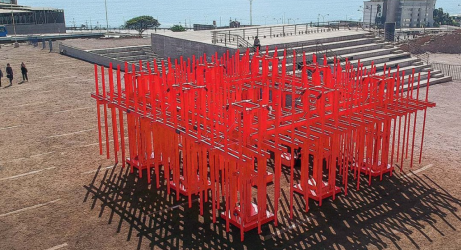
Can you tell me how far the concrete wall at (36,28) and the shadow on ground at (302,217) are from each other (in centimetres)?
6151

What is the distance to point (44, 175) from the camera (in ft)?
56.2

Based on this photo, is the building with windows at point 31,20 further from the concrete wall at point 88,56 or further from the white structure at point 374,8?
the white structure at point 374,8

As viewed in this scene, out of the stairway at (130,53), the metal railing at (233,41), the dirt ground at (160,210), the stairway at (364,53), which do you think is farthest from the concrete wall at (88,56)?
the dirt ground at (160,210)

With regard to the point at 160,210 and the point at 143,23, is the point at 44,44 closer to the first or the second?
the point at 143,23

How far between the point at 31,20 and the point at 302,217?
6877 centimetres

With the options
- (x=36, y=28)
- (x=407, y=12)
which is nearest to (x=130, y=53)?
(x=36, y=28)

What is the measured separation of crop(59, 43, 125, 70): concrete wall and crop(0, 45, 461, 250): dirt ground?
17.4m

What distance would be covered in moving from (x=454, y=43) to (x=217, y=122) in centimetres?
4386

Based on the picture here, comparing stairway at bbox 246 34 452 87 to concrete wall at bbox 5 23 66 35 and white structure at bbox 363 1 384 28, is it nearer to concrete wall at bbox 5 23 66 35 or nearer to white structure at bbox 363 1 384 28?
white structure at bbox 363 1 384 28

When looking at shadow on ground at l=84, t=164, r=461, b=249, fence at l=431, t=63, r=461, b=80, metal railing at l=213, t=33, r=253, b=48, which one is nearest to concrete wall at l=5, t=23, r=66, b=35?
metal railing at l=213, t=33, r=253, b=48

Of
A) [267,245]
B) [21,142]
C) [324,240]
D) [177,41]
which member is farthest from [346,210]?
[177,41]

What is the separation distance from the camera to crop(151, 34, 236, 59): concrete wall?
32.8m

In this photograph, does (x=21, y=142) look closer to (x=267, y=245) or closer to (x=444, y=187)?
(x=267, y=245)

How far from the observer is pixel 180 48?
1441 inches
